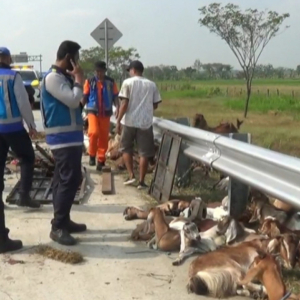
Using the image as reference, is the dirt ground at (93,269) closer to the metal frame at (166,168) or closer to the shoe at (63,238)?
the shoe at (63,238)

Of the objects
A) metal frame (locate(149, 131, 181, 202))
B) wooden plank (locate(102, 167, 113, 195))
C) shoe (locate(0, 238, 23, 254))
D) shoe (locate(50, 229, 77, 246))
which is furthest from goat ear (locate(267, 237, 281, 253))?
wooden plank (locate(102, 167, 113, 195))

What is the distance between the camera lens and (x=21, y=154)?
7.09 metres

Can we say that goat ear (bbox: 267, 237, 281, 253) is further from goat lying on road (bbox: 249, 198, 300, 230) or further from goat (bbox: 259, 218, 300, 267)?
goat lying on road (bbox: 249, 198, 300, 230)

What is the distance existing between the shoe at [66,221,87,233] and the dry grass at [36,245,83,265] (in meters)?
0.47

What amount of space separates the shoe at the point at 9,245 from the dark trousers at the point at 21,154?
0.09 meters

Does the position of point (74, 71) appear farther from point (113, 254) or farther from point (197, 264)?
point (197, 264)

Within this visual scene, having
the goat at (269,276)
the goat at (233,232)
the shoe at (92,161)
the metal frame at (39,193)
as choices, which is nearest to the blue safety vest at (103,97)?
the shoe at (92,161)

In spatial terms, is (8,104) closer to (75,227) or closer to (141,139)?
(75,227)

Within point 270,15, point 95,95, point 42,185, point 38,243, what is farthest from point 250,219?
point 270,15

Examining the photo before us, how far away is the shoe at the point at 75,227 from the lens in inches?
248

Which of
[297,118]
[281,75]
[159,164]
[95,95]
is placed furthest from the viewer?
[281,75]

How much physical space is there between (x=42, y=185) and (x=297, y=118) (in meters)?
19.2

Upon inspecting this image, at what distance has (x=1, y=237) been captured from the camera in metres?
5.84

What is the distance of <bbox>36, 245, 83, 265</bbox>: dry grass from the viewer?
5498 millimetres
